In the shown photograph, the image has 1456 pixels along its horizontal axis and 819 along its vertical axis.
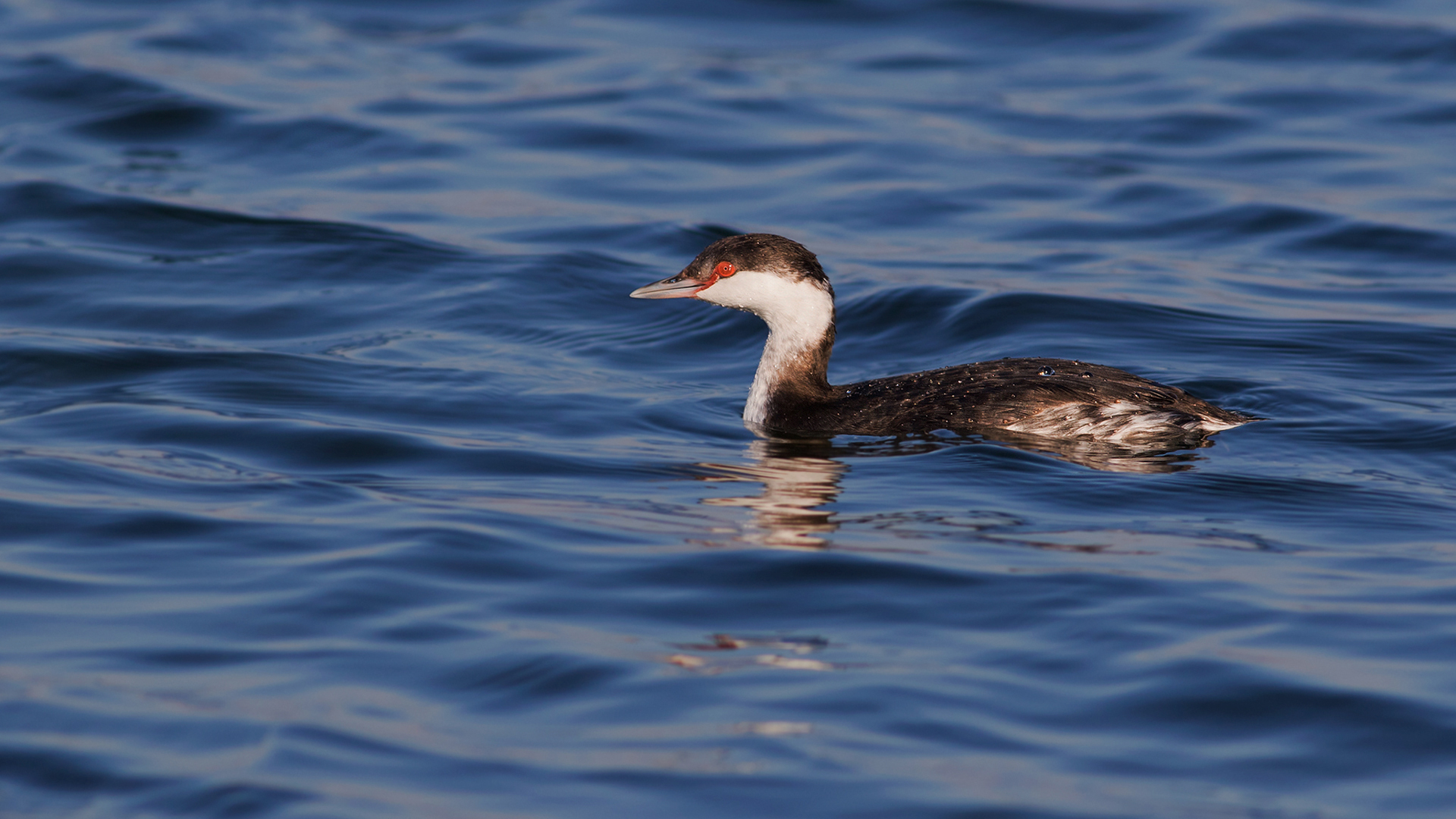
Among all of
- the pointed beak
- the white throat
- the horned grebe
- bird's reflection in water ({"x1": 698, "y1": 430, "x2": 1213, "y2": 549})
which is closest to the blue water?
bird's reflection in water ({"x1": 698, "y1": 430, "x2": 1213, "y2": 549})

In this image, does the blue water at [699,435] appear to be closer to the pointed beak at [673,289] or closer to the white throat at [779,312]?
the white throat at [779,312]

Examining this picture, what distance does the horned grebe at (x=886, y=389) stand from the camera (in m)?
9.07

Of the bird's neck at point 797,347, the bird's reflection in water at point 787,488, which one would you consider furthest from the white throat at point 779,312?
the bird's reflection in water at point 787,488

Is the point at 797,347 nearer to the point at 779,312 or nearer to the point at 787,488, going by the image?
the point at 779,312

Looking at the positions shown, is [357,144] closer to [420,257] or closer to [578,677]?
[420,257]

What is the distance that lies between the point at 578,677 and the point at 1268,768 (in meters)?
2.31

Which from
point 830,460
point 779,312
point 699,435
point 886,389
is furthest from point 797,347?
point 830,460

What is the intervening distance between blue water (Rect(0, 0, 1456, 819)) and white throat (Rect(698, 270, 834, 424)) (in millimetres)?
317

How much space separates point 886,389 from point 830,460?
0.65m

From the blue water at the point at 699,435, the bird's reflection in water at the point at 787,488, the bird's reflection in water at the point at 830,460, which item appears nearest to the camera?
the blue water at the point at 699,435

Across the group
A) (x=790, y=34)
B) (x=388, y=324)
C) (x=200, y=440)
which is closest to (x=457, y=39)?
(x=790, y=34)

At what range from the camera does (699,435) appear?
9.82 metres

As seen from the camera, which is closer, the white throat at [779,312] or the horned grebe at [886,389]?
the horned grebe at [886,389]

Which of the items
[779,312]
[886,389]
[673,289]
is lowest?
[886,389]
